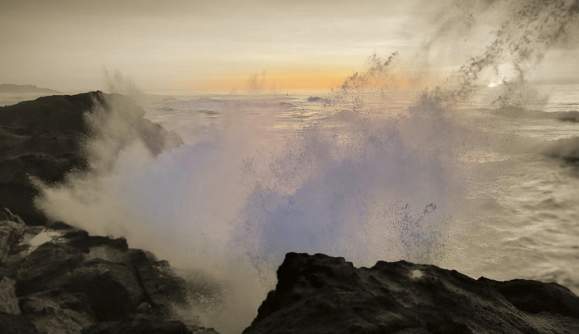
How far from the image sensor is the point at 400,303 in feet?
15.0

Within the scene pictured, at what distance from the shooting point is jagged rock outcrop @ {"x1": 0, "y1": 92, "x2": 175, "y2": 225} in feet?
42.1

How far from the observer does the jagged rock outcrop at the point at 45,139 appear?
12.8 meters

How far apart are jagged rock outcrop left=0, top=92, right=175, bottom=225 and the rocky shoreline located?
0.40 metres

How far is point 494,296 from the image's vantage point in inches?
209

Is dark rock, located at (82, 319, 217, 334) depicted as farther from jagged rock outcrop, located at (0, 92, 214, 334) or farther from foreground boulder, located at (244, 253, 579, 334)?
foreground boulder, located at (244, 253, 579, 334)

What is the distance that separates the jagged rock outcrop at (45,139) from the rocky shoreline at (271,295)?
40cm

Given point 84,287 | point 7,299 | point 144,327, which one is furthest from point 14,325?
point 84,287

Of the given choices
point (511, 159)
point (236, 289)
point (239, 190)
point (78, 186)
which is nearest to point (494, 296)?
point (236, 289)

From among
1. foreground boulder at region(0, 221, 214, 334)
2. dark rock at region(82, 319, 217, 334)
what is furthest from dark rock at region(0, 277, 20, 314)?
dark rock at region(82, 319, 217, 334)

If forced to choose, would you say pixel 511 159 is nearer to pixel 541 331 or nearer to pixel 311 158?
pixel 311 158

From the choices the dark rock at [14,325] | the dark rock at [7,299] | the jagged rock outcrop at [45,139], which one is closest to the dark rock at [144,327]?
the dark rock at [14,325]

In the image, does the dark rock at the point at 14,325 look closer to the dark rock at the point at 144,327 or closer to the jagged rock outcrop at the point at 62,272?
the jagged rock outcrop at the point at 62,272

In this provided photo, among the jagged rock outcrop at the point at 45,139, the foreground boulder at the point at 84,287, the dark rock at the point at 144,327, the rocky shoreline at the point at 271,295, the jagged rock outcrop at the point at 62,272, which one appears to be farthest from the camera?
the jagged rock outcrop at the point at 45,139

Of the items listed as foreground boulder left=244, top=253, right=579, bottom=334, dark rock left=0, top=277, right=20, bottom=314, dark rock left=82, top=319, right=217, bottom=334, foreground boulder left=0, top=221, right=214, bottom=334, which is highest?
foreground boulder left=244, top=253, right=579, bottom=334
